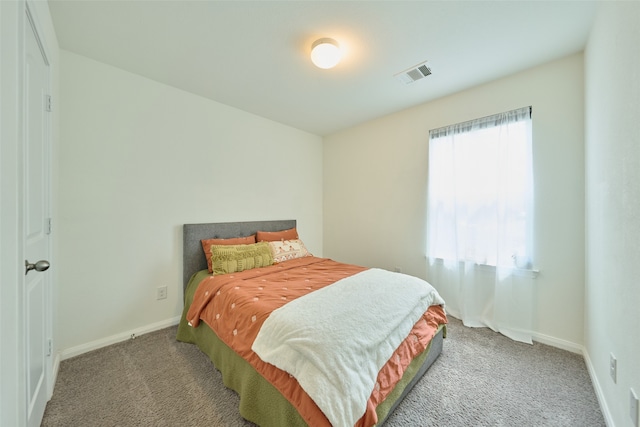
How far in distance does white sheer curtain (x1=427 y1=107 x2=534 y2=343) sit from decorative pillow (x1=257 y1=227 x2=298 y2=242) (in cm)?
173

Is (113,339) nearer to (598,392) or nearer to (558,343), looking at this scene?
(598,392)

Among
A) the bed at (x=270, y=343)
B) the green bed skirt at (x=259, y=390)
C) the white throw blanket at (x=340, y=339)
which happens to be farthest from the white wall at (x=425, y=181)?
the white throw blanket at (x=340, y=339)

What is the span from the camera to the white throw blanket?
1026 millimetres

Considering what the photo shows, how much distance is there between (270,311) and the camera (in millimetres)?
1474

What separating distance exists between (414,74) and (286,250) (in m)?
2.27

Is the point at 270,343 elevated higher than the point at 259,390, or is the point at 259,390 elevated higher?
the point at 270,343

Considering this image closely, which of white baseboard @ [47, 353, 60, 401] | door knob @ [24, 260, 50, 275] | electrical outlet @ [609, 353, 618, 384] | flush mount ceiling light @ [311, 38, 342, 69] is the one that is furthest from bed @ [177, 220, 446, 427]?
flush mount ceiling light @ [311, 38, 342, 69]

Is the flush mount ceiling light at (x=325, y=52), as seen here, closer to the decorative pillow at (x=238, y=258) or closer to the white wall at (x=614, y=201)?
the white wall at (x=614, y=201)

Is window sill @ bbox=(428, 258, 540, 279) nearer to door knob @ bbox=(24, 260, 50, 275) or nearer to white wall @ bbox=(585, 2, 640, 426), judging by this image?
white wall @ bbox=(585, 2, 640, 426)

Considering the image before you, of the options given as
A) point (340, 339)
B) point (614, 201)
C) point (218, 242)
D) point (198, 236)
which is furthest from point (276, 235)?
point (614, 201)

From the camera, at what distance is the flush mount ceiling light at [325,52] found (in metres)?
1.78

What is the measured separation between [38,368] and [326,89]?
2.93 m

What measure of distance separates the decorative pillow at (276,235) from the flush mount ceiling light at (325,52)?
1.96 metres

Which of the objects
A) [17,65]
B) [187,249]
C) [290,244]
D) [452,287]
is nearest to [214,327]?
[187,249]
